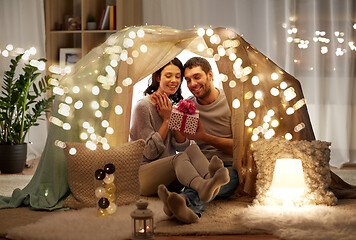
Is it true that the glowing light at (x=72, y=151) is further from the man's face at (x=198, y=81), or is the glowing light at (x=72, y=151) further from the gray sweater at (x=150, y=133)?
the man's face at (x=198, y=81)

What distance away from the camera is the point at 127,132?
3.16m

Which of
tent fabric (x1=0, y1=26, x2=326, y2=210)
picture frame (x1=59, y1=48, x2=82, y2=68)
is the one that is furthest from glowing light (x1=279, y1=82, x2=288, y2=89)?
picture frame (x1=59, y1=48, x2=82, y2=68)

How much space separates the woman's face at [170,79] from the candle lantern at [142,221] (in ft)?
4.07

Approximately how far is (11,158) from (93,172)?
5.57ft

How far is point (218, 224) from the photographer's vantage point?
8.41 feet

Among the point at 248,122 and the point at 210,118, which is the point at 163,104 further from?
the point at 248,122

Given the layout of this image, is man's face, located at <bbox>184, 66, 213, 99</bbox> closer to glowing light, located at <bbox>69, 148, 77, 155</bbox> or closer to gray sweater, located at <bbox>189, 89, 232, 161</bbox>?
gray sweater, located at <bbox>189, 89, 232, 161</bbox>

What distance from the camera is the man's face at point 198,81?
334 cm

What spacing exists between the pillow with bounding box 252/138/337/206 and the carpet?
0.28ft

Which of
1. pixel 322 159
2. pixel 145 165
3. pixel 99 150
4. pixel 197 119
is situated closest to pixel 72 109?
pixel 99 150

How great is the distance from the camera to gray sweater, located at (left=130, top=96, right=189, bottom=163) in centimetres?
324

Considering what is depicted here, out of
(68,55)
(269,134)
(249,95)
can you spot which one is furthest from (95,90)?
(68,55)

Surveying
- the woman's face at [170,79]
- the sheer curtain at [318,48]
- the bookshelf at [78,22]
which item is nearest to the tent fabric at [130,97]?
the woman's face at [170,79]

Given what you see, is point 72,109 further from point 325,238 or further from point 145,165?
point 325,238
